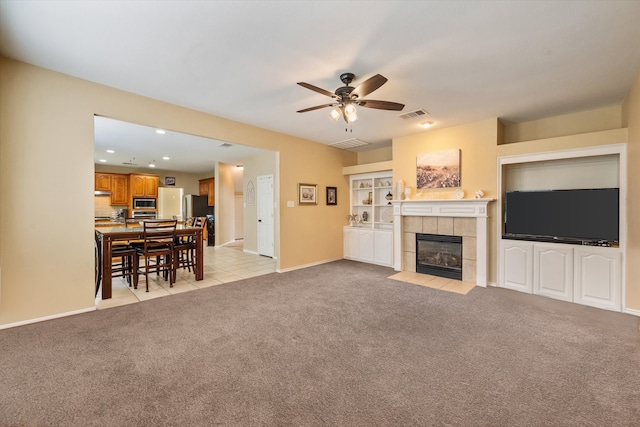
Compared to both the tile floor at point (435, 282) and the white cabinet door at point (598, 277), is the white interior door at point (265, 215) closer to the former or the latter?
the tile floor at point (435, 282)

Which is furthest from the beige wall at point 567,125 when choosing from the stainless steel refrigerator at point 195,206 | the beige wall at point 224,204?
the stainless steel refrigerator at point 195,206

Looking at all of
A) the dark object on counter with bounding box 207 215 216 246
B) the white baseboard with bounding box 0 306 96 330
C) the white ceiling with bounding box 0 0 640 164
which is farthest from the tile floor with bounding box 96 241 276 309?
the white ceiling with bounding box 0 0 640 164

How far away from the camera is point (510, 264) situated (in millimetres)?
4031

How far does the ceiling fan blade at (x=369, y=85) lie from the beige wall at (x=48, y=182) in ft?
8.82

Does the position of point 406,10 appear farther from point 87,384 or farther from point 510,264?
point 510,264

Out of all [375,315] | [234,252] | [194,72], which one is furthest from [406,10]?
[234,252]

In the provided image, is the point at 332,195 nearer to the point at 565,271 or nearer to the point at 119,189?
the point at 565,271

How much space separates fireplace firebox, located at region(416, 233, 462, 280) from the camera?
4.54m

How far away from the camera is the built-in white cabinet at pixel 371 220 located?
224 inches

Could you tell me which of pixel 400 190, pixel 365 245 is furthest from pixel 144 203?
pixel 400 190

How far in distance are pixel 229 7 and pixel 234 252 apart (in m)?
6.23

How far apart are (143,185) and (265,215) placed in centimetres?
464

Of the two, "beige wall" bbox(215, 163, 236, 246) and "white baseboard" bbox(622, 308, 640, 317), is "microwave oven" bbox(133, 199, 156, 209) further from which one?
"white baseboard" bbox(622, 308, 640, 317)

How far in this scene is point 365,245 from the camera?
19.6 feet
